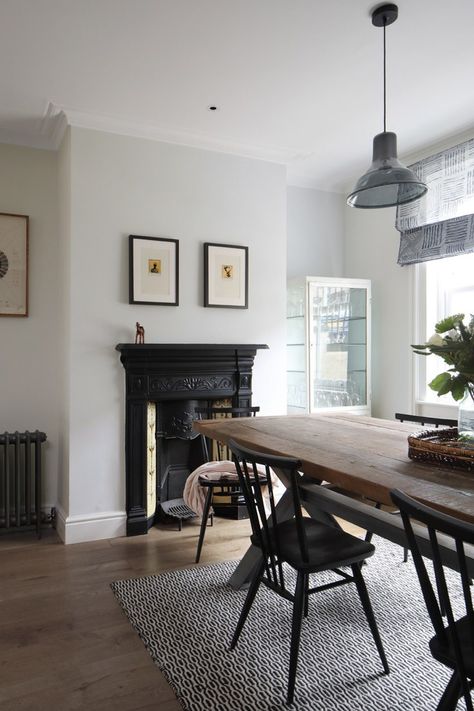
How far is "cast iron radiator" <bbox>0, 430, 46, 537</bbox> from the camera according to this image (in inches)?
135

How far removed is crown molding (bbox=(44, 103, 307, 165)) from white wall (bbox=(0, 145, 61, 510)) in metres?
0.39

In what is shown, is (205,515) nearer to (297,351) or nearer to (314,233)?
(297,351)

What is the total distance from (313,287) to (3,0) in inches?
109

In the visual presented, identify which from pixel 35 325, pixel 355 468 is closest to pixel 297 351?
pixel 35 325

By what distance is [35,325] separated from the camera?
3.73m

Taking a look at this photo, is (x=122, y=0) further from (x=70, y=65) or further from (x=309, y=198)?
(x=309, y=198)

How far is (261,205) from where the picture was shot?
13.0ft

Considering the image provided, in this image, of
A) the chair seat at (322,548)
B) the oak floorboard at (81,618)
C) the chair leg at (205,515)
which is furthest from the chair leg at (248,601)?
the chair leg at (205,515)

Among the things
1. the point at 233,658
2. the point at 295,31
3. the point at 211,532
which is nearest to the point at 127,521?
the point at 211,532

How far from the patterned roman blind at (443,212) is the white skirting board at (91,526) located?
2.87 m

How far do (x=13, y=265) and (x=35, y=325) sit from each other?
1.46ft

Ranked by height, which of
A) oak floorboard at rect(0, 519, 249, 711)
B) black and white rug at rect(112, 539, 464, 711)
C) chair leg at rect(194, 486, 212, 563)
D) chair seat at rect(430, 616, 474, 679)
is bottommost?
oak floorboard at rect(0, 519, 249, 711)

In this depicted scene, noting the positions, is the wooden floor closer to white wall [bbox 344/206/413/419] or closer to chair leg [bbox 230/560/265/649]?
chair leg [bbox 230/560/265/649]

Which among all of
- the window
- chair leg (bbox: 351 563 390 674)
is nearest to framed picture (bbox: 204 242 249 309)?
the window
